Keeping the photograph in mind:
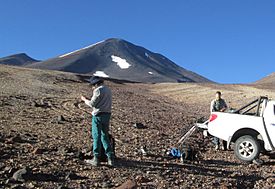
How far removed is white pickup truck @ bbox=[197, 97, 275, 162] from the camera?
10.8 meters

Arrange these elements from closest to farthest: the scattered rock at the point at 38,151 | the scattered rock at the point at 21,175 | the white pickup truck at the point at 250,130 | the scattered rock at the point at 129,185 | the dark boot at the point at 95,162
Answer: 1. the scattered rock at the point at 129,185
2. the scattered rock at the point at 21,175
3. the dark boot at the point at 95,162
4. the scattered rock at the point at 38,151
5. the white pickup truck at the point at 250,130

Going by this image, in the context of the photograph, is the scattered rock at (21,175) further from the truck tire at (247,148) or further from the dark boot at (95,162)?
the truck tire at (247,148)

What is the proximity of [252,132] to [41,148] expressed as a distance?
4.67 m

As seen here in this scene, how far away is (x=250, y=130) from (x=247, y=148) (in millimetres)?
445

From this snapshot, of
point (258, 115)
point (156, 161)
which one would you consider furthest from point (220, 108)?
point (156, 161)

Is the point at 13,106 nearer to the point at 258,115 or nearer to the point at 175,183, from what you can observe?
the point at 258,115

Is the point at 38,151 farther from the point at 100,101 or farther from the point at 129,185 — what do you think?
the point at 129,185

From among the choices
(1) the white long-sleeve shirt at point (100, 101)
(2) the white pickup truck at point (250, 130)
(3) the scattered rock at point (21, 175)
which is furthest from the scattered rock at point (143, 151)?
(3) the scattered rock at point (21, 175)

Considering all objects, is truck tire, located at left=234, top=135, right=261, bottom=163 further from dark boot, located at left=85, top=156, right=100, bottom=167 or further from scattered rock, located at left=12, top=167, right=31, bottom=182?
scattered rock, located at left=12, top=167, right=31, bottom=182

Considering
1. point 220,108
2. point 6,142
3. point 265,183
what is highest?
point 220,108

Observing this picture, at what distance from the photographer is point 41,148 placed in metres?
10.1

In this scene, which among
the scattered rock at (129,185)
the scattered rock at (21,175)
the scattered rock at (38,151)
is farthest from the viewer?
the scattered rock at (38,151)

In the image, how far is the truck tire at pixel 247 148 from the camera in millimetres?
10844

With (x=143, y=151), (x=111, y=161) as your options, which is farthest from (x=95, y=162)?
(x=143, y=151)
